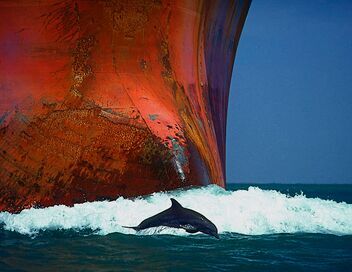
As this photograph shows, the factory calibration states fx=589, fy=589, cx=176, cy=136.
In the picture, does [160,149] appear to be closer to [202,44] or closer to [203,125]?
[203,125]

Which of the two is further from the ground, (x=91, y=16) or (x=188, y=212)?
(x=91, y=16)

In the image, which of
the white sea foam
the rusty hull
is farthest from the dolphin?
the rusty hull

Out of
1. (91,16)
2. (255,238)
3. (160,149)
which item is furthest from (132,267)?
(91,16)

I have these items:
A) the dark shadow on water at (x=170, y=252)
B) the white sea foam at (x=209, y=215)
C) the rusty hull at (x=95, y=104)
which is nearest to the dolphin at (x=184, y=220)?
the dark shadow on water at (x=170, y=252)

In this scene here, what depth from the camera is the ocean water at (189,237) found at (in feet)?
15.0

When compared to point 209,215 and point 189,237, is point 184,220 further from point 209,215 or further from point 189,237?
point 209,215

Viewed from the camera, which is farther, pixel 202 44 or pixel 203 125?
pixel 202 44

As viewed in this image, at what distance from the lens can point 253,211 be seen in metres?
6.41

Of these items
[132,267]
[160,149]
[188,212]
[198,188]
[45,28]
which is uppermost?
[45,28]

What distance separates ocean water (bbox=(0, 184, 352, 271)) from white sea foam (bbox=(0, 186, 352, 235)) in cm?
1

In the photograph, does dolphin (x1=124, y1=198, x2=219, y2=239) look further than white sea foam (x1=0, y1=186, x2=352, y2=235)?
No

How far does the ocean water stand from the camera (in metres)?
4.58

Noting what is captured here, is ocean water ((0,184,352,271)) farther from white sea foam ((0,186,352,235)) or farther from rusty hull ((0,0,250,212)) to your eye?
rusty hull ((0,0,250,212))

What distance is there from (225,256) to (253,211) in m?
1.64
